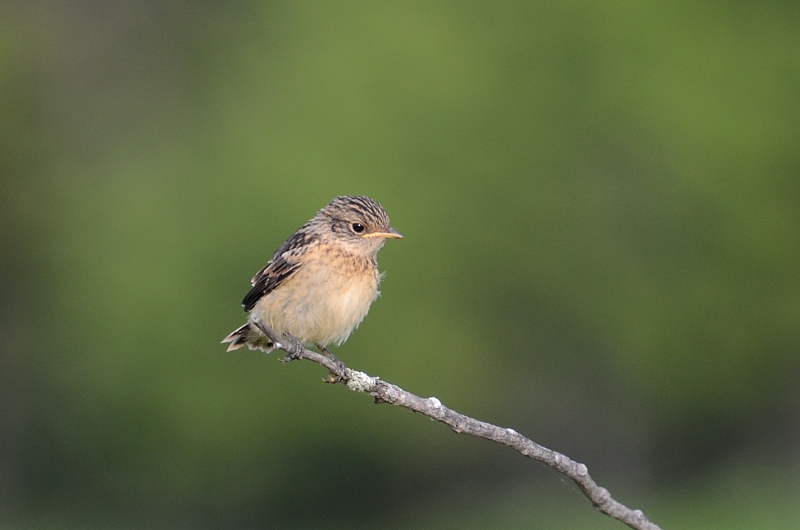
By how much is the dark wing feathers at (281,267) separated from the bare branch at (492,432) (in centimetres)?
206

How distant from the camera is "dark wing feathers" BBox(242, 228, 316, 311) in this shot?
7.71 m

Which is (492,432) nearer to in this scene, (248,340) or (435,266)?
(248,340)

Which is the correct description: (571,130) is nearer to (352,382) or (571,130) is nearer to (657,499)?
(657,499)

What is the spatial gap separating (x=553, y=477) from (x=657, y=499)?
3.49m

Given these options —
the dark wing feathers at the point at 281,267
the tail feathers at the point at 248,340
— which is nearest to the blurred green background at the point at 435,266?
the dark wing feathers at the point at 281,267

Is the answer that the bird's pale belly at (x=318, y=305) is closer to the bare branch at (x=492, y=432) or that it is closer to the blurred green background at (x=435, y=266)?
the bare branch at (x=492, y=432)

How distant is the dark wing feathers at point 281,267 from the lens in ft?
25.3

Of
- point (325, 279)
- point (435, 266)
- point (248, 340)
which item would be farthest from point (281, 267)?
point (435, 266)

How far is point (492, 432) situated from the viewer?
4.44 meters

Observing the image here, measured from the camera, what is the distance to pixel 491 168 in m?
29.9

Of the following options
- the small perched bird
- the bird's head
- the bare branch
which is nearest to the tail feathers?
the small perched bird

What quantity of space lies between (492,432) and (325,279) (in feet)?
10.5

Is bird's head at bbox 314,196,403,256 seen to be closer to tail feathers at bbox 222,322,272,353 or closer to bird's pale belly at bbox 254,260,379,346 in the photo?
bird's pale belly at bbox 254,260,379,346

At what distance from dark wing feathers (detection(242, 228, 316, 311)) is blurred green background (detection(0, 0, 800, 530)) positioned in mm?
18918
